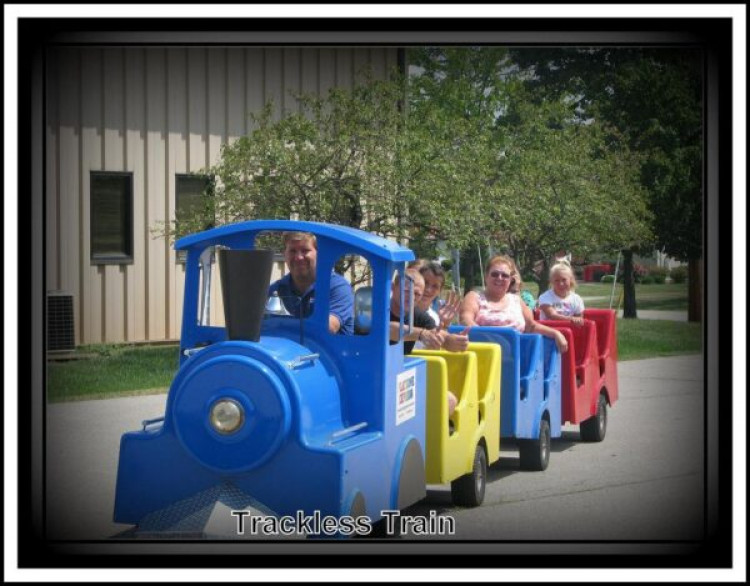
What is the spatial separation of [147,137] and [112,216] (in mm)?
1017

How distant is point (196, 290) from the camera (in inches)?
254

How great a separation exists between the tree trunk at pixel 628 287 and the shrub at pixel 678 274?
1.49 m

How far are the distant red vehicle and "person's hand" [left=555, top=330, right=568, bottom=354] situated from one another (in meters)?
0.20

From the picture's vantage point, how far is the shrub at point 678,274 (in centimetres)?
2471

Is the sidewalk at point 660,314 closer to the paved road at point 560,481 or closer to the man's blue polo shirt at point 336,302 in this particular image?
the paved road at point 560,481

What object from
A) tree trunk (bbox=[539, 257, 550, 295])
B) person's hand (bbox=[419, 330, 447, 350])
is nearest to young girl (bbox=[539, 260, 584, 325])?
person's hand (bbox=[419, 330, 447, 350])

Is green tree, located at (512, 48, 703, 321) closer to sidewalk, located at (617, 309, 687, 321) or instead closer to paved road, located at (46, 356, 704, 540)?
sidewalk, located at (617, 309, 687, 321)

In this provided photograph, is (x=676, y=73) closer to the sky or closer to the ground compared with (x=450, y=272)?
closer to the sky

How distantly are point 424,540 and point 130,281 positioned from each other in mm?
10118

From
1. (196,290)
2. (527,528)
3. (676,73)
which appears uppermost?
(676,73)

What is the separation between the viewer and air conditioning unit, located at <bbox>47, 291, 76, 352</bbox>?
44.9ft
